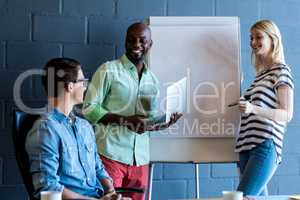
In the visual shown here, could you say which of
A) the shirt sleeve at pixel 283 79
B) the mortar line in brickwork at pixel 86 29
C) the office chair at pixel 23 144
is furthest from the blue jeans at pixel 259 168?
the mortar line in brickwork at pixel 86 29

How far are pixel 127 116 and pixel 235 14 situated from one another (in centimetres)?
116

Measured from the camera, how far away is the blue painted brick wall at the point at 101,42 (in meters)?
2.97

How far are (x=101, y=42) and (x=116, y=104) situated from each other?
1.86 ft

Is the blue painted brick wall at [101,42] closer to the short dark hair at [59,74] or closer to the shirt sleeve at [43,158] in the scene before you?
the short dark hair at [59,74]

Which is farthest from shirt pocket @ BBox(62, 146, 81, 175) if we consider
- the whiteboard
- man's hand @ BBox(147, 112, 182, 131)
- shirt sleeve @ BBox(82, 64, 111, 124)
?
the whiteboard

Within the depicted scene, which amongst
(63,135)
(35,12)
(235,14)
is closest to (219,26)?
(235,14)

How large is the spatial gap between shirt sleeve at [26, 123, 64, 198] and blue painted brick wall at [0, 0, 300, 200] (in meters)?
0.98

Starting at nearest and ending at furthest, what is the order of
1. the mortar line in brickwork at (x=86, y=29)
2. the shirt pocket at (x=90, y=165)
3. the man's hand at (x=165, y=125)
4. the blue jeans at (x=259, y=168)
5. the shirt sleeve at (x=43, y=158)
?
1. the shirt sleeve at (x=43, y=158)
2. the shirt pocket at (x=90, y=165)
3. the blue jeans at (x=259, y=168)
4. the man's hand at (x=165, y=125)
5. the mortar line in brickwork at (x=86, y=29)

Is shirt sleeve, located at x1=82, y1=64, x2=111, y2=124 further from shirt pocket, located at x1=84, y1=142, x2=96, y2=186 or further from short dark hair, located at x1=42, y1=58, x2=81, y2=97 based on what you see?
short dark hair, located at x1=42, y1=58, x2=81, y2=97

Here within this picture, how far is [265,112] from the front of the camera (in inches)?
104

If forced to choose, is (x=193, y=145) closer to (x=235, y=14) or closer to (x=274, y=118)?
(x=274, y=118)

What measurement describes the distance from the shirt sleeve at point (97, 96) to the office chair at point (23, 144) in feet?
1.54

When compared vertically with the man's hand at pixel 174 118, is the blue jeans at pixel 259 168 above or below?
below

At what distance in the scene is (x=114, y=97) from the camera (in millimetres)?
2709
